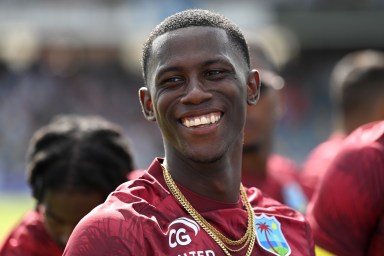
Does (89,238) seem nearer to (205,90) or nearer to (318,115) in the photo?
(205,90)

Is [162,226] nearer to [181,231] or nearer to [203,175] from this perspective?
[181,231]

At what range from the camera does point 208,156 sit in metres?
3.11

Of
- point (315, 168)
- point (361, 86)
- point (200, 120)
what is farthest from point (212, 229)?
point (361, 86)

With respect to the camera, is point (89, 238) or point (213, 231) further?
point (213, 231)

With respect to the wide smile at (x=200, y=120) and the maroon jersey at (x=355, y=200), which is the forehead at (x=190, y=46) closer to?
the wide smile at (x=200, y=120)

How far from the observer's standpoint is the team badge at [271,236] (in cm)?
324

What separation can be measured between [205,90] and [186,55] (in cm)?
13

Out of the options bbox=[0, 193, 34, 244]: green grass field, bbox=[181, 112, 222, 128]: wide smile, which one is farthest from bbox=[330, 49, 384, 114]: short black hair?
bbox=[0, 193, 34, 244]: green grass field

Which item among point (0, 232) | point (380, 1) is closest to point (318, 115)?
point (380, 1)

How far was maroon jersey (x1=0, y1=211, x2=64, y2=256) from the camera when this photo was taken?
427cm

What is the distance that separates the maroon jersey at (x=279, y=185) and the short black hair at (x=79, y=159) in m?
1.61

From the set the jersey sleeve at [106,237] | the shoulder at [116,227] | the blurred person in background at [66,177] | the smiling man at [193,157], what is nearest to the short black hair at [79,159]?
the blurred person in background at [66,177]

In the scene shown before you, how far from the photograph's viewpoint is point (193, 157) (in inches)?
122

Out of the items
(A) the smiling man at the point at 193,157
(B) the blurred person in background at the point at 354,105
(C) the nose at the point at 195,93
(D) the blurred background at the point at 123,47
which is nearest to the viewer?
(A) the smiling man at the point at 193,157
